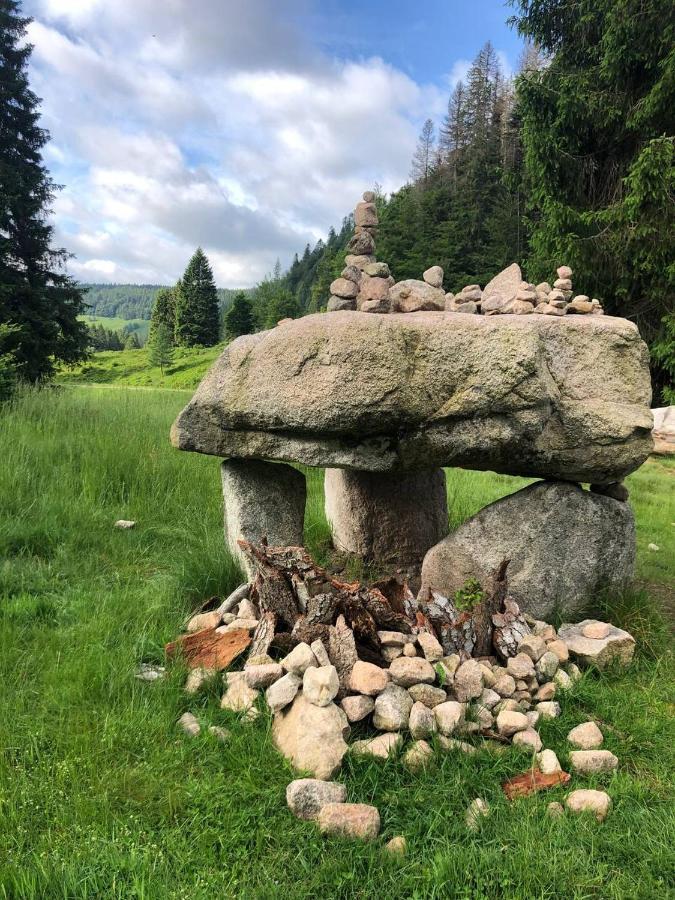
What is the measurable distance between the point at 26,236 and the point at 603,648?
18333 mm

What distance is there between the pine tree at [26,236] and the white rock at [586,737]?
15.9m

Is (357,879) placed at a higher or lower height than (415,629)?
lower

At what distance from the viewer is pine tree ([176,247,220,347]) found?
51.8m

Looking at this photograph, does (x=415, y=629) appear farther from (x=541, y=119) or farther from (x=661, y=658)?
(x=541, y=119)

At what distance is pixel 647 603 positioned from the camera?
152 inches

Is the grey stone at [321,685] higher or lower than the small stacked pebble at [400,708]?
higher

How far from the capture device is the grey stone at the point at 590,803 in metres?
2.28

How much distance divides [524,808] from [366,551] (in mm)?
2858

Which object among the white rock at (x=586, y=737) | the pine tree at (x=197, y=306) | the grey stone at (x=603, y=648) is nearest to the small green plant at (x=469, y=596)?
the grey stone at (x=603, y=648)

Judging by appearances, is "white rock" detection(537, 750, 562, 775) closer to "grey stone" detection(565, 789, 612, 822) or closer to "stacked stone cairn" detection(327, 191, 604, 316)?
"grey stone" detection(565, 789, 612, 822)

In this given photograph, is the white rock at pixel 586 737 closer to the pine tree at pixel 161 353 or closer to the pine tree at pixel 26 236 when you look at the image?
the pine tree at pixel 26 236

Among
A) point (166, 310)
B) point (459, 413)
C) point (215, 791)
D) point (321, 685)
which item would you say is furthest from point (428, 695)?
point (166, 310)

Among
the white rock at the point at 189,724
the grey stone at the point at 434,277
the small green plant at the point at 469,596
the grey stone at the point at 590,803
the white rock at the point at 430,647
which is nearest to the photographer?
the grey stone at the point at 590,803

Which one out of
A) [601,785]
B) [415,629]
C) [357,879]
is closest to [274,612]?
[415,629]
